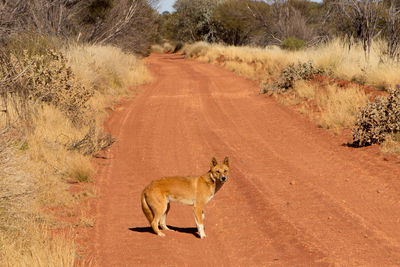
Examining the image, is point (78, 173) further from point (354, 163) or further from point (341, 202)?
point (354, 163)

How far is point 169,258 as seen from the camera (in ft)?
19.1

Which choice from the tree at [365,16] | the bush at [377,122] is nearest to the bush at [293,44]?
the tree at [365,16]

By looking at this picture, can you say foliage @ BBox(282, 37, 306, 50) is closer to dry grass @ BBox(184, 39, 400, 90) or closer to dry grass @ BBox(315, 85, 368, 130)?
dry grass @ BBox(184, 39, 400, 90)

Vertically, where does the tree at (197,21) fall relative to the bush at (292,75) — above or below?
above

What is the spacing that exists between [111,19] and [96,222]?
2275cm

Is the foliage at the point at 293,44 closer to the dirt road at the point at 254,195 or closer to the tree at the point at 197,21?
the dirt road at the point at 254,195

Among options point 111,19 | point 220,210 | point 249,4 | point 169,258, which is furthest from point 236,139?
point 249,4

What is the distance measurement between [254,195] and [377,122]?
4530 mm

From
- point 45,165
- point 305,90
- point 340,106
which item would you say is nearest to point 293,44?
point 305,90

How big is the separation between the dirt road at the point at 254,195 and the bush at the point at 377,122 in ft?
1.22

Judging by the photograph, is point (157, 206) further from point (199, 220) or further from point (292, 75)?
point (292, 75)

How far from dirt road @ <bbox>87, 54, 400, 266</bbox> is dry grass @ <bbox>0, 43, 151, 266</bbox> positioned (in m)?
0.61

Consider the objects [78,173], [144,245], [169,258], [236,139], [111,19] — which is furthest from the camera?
[111,19]

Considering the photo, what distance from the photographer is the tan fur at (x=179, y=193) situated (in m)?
6.35
